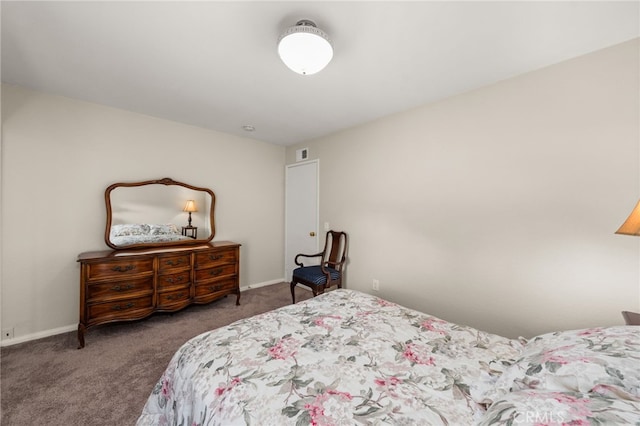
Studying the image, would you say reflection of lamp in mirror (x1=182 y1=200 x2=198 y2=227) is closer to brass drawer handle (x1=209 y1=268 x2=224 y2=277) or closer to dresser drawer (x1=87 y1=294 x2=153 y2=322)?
brass drawer handle (x1=209 y1=268 x2=224 y2=277)

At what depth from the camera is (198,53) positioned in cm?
181

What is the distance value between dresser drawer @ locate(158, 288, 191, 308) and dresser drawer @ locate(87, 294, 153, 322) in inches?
4.0

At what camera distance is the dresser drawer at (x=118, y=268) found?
229cm

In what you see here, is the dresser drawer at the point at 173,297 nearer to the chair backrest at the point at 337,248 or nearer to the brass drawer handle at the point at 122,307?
the brass drawer handle at the point at 122,307

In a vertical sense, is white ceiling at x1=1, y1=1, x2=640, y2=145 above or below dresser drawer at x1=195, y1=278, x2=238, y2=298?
above

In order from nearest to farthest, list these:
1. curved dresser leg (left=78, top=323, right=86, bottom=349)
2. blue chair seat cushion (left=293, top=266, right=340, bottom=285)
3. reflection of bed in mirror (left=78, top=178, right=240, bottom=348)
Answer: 1. curved dresser leg (left=78, top=323, right=86, bottom=349)
2. reflection of bed in mirror (left=78, top=178, right=240, bottom=348)
3. blue chair seat cushion (left=293, top=266, right=340, bottom=285)

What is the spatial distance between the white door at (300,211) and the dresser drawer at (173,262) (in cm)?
169

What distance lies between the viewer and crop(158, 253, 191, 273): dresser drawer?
2707 millimetres

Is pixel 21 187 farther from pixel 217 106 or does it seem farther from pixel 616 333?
pixel 616 333

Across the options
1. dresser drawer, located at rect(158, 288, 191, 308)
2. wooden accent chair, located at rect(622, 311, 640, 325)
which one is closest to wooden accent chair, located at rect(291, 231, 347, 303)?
dresser drawer, located at rect(158, 288, 191, 308)

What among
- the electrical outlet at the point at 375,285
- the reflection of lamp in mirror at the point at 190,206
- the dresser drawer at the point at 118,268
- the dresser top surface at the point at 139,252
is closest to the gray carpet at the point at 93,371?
the dresser drawer at the point at 118,268

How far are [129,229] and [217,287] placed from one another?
4.03 feet

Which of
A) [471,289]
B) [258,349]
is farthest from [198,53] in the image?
[471,289]

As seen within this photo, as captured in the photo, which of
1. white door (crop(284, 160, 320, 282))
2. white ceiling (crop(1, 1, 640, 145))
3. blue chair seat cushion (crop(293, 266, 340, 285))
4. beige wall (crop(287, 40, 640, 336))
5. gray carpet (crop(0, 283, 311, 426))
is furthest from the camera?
white door (crop(284, 160, 320, 282))
